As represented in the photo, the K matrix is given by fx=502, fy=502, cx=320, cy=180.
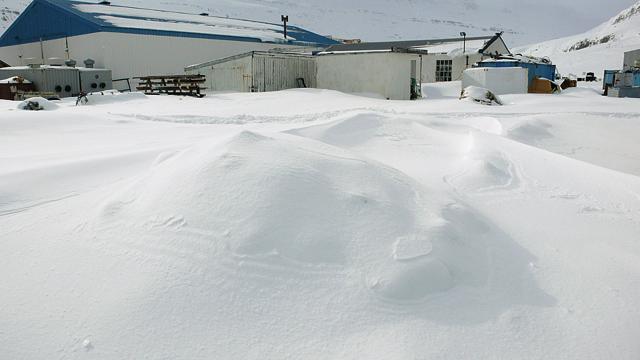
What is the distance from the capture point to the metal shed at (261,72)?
74.5ft

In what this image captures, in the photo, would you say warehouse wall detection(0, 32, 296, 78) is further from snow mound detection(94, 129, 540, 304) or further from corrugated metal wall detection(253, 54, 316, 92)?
snow mound detection(94, 129, 540, 304)

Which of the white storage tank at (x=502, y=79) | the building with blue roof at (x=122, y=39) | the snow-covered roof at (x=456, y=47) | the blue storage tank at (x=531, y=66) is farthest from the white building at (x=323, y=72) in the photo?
the snow-covered roof at (x=456, y=47)

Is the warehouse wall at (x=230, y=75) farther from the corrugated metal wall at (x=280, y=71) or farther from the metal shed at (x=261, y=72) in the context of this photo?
the corrugated metal wall at (x=280, y=71)

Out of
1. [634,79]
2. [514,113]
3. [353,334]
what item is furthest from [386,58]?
[353,334]

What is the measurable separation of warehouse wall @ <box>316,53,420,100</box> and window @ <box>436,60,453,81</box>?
920 cm

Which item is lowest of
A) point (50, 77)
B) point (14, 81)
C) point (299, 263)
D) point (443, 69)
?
point (299, 263)

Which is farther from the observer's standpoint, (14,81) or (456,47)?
(456,47)

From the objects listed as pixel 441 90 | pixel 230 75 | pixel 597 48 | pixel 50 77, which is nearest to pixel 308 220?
pixel 50 77

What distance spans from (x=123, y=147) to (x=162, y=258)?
17.4 feet

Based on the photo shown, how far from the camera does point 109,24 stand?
27312mm

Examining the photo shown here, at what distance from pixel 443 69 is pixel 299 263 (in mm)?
29208

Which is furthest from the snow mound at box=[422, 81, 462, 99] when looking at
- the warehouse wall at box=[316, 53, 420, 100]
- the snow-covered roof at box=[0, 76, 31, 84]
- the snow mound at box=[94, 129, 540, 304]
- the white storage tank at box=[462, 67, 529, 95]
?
the snow mound at box=[94, 129, 540, 304]

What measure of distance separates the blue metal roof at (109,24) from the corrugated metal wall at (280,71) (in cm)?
871

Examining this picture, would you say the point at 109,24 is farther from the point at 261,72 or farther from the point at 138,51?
the point at 261,72
